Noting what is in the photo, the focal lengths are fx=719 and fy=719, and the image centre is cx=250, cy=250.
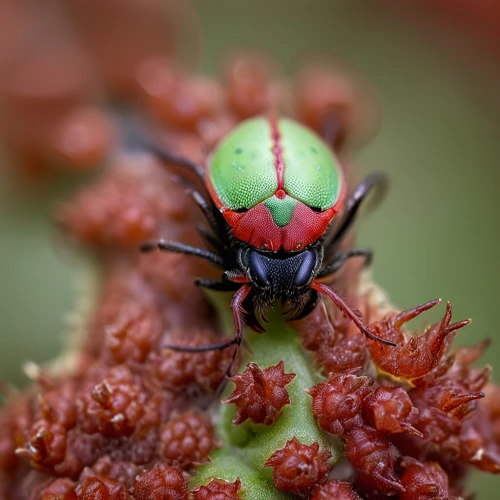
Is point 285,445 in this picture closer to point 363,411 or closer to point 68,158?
point 363,411

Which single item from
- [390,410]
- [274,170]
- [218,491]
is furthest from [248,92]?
[218,491]

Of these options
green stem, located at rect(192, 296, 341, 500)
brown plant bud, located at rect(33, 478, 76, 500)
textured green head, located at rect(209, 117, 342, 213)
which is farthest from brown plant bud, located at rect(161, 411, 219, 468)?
textured green head, located at rect(209, 117, 342, 213)

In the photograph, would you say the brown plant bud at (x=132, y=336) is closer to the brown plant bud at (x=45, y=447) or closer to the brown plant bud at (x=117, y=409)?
the brown plant bud at (x=117, y=409)

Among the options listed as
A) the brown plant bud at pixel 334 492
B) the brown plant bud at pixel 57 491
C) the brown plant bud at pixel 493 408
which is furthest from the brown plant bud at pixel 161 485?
the brown plant bud at pixel 493 408

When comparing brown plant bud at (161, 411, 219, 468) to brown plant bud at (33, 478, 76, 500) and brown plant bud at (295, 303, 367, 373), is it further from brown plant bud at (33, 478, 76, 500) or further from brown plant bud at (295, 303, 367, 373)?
brown plant bud at (295, 303, 367, 373)

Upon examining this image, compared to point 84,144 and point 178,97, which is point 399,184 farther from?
point 84,144

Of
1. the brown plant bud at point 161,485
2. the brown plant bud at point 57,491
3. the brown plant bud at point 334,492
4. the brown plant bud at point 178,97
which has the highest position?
the brown plant bud at point 178,97
